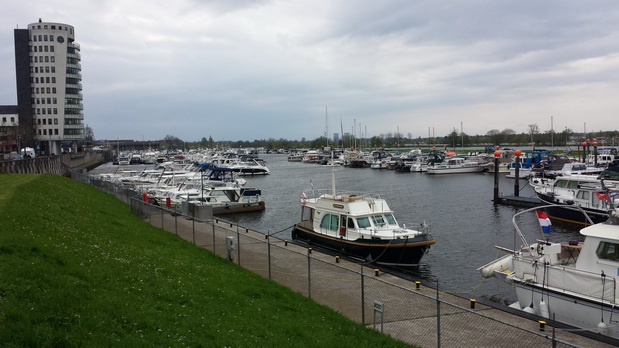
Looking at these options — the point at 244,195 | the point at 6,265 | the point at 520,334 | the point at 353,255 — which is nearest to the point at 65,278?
the point at 6,265

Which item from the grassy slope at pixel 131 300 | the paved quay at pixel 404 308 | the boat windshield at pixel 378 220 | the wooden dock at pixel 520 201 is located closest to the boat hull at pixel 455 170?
the wooden dock at pixel 520 201

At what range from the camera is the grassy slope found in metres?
9.37

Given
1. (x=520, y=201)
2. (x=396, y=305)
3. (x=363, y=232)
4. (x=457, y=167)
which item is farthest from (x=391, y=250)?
(x=457, y=167)

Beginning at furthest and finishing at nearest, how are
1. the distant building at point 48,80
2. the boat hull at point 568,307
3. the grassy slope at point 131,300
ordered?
the distant building at point 48,80 → the boat hull at point 568,307 → the grassy slope at point 131,300

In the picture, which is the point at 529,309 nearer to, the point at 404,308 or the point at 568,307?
the point at 568,307

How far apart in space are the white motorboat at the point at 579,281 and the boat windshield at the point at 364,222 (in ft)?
34.4

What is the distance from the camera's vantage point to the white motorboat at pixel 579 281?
15.9 metres

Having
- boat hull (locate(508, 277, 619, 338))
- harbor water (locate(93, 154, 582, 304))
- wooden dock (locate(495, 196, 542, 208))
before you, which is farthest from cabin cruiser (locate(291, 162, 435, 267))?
wooden dock (locate(495, 196, 542, 208))

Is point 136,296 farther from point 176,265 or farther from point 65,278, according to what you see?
point 176,265

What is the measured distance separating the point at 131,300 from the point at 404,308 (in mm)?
8566

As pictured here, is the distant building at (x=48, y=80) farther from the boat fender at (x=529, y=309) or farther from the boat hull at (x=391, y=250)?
the boat fender at (x=529, y=309)

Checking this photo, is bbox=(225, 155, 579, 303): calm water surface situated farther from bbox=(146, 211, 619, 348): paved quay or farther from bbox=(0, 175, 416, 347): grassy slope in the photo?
bbox=(0, 175, 416, 347): grassy slope

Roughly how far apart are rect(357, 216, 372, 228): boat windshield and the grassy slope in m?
10.9

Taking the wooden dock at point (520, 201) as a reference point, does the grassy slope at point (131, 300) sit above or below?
above
